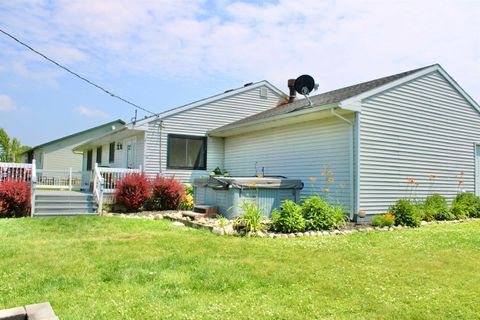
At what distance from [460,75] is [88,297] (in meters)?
14.2

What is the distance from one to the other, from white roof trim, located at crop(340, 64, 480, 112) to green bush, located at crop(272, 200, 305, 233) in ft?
10.3

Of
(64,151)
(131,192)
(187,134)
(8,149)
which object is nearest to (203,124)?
(187,134)

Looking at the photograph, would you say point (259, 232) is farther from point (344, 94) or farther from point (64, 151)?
point (64, 151)

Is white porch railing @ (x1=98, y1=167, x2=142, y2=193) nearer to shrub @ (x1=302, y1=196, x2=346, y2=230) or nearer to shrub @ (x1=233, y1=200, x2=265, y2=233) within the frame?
shrub @ (x1=233, y1=200, x2=265, y2=233)

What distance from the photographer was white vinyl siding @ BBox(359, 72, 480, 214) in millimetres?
10023

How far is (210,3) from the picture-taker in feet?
31.5

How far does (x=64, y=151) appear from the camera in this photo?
29000 mm

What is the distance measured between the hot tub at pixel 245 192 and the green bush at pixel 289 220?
1012 mm

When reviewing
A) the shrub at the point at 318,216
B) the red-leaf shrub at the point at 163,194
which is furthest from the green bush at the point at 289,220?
the red-leaf shrub at the point at 163,194

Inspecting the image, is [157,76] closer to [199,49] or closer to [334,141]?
[199,49]

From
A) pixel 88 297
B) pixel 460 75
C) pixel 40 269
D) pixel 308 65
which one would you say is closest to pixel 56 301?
pixel 88 297

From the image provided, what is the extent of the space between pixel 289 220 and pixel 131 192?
6157mm

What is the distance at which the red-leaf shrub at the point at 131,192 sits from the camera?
1191 cm

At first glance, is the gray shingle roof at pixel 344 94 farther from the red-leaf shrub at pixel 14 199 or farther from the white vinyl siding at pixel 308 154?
the red-leaf shrub at pixel 14 199
